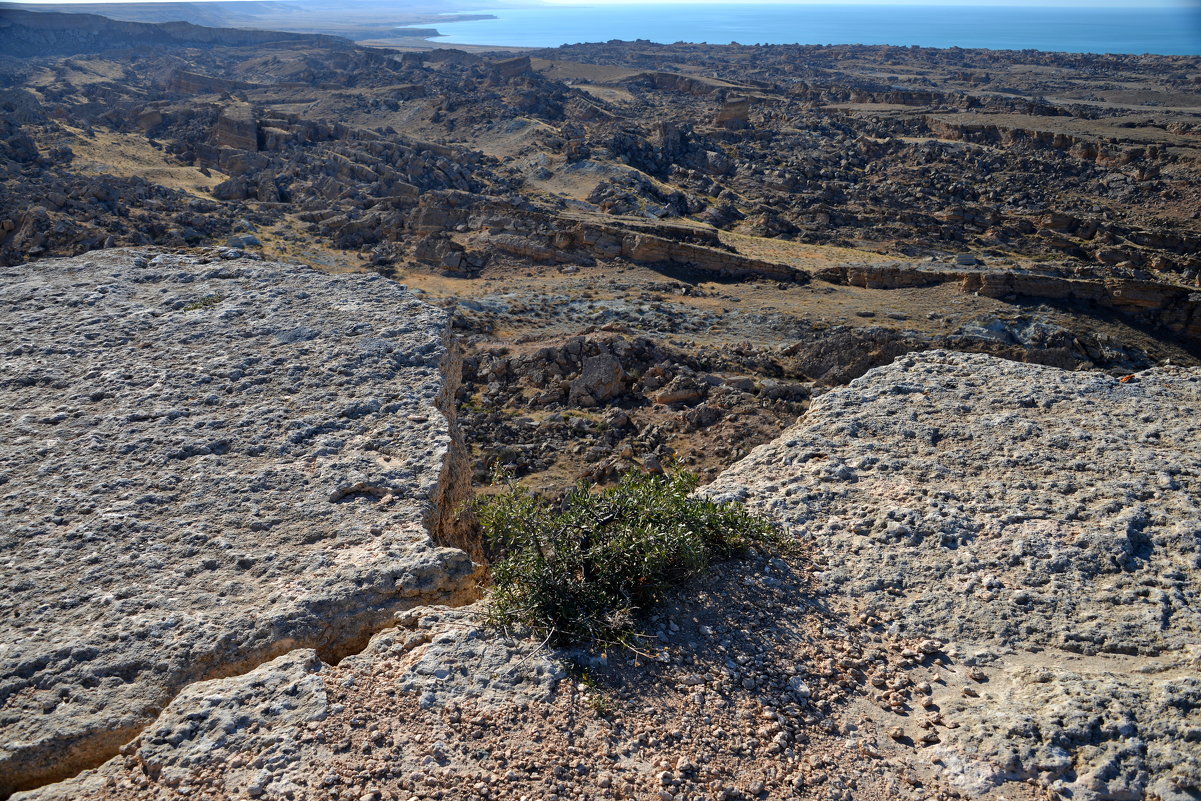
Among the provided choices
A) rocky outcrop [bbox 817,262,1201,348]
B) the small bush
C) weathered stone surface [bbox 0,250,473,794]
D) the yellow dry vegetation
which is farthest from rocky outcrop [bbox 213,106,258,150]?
the small bush

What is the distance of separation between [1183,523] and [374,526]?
4648 mm

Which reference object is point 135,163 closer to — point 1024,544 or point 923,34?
point 1024,544

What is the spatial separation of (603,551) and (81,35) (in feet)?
315

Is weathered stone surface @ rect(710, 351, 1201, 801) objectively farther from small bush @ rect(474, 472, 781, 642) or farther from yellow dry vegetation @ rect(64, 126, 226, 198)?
yellow dry vegetation @ rect(64, 126, 226, 198)

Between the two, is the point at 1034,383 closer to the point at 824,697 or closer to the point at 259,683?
the point at 824,697

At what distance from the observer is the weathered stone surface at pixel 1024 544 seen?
11.2 feet

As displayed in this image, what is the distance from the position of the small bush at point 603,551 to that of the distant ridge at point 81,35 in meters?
88.2

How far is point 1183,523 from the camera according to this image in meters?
4.70

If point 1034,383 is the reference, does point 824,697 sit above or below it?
below

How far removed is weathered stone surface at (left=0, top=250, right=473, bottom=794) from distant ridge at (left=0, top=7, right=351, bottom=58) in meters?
84.8

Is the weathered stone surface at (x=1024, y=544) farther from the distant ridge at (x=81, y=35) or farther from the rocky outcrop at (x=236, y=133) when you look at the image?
the distant ridge at (x=81, y=35)

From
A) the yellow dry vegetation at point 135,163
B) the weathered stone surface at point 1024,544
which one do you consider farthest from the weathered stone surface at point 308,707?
the yellow dry vegetation at point 135,163

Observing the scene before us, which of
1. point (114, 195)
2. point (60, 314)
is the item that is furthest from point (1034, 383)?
point (114, 195)

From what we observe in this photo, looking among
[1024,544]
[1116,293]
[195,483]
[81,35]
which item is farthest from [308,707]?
[81,35]
